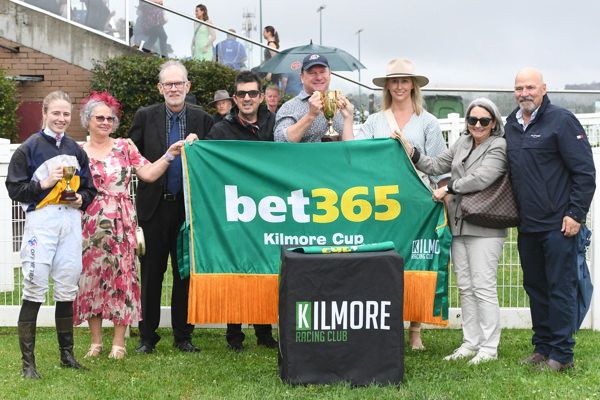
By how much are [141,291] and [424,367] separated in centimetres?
234

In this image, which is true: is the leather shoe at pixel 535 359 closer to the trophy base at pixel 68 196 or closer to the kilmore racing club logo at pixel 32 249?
the trophy base at pixel 68 196

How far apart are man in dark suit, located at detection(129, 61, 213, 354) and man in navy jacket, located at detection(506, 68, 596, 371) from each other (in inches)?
96.0

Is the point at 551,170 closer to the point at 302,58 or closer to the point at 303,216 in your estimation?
the point at 303,216

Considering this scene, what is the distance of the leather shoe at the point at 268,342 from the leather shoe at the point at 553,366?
211 cm

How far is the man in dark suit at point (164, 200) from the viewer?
5.49 metres

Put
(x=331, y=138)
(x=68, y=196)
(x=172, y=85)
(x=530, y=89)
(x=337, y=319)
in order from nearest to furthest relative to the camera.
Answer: (x=337, y=319), (x=68, y=196), (x=530, y=89), (x=331, y=138), (x=172, y=85)

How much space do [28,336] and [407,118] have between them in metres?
3.21

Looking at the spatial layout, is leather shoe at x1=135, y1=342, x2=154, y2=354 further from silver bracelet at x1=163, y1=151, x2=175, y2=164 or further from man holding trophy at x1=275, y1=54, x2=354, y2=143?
man holding trophy at x1=275, y1=54, x2=354, y2=143

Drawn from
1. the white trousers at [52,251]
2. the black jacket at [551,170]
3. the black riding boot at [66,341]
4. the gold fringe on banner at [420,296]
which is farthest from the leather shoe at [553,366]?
the white trousers at [52,251]

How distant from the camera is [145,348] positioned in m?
5.55

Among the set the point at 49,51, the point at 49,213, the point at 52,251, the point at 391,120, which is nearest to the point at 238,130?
the point at 391,120

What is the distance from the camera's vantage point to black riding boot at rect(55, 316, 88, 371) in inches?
195

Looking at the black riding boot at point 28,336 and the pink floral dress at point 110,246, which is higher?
the pink floral dress at point 110,246

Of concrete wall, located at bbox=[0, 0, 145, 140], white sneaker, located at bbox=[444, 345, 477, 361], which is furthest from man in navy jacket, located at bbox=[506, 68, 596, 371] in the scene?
concrete wall, located at bbox=[0, 0, 145, 140]
